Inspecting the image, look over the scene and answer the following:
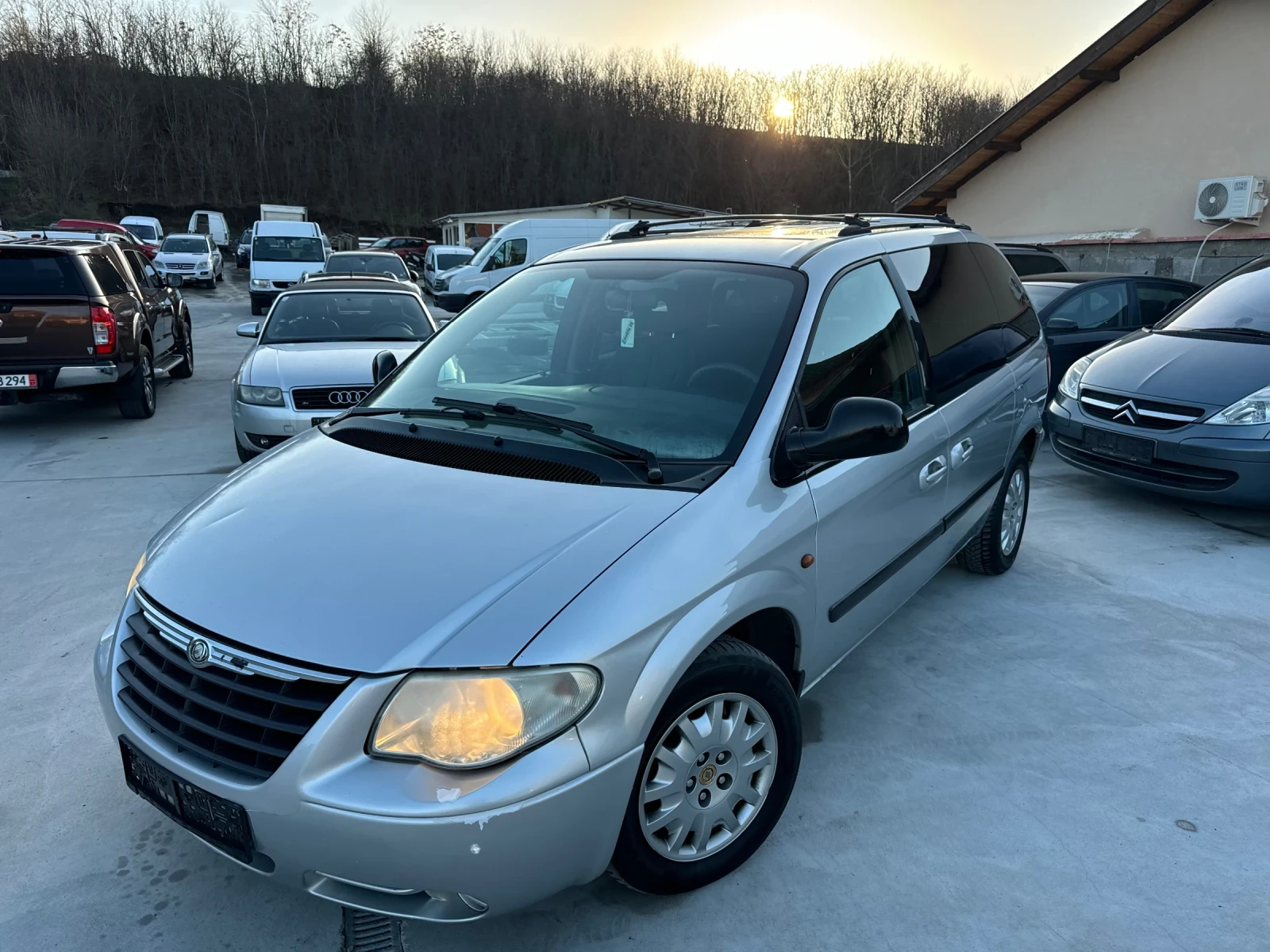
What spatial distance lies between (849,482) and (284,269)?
2076 cm

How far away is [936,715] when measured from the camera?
10.6 ft

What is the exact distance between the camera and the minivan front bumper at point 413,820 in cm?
174

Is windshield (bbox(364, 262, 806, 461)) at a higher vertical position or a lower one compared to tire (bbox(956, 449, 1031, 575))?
higher

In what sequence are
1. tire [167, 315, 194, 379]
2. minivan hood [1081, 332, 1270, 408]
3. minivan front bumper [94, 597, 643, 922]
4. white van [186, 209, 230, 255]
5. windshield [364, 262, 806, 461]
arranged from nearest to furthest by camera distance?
1. minivan front bumper [94, 597, 643, 922]
2. windshield [364, 262, 806, 461]
3. minivan hood [1081, 332, 1270, 408]
4. tire [167, 315, 194, 379]
5. white van [186, 209, 230, 255]

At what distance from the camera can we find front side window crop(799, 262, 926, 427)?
8.92ft

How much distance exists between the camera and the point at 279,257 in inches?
825

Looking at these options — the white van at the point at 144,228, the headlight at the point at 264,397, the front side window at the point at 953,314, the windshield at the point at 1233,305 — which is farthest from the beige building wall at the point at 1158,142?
the white van at the point at 144,228

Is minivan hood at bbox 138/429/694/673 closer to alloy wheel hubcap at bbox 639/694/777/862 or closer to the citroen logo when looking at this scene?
alloy wheel hubcap at bbox 639/694/777/862

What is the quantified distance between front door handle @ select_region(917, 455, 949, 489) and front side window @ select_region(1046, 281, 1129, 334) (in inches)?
225

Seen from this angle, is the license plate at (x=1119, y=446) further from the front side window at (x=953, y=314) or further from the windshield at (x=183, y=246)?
the windshield at (x=183, y=246)

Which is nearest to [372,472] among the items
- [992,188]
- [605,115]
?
[992,188]

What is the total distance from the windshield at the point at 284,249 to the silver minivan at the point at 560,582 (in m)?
19.8

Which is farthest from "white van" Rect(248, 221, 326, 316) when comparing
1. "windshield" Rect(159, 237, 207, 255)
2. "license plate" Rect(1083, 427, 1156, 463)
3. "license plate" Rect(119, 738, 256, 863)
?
"license plate" Rect(119, 738, 256, 863)

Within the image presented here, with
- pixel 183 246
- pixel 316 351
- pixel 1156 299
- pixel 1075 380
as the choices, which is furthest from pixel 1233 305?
pixel 183 246
